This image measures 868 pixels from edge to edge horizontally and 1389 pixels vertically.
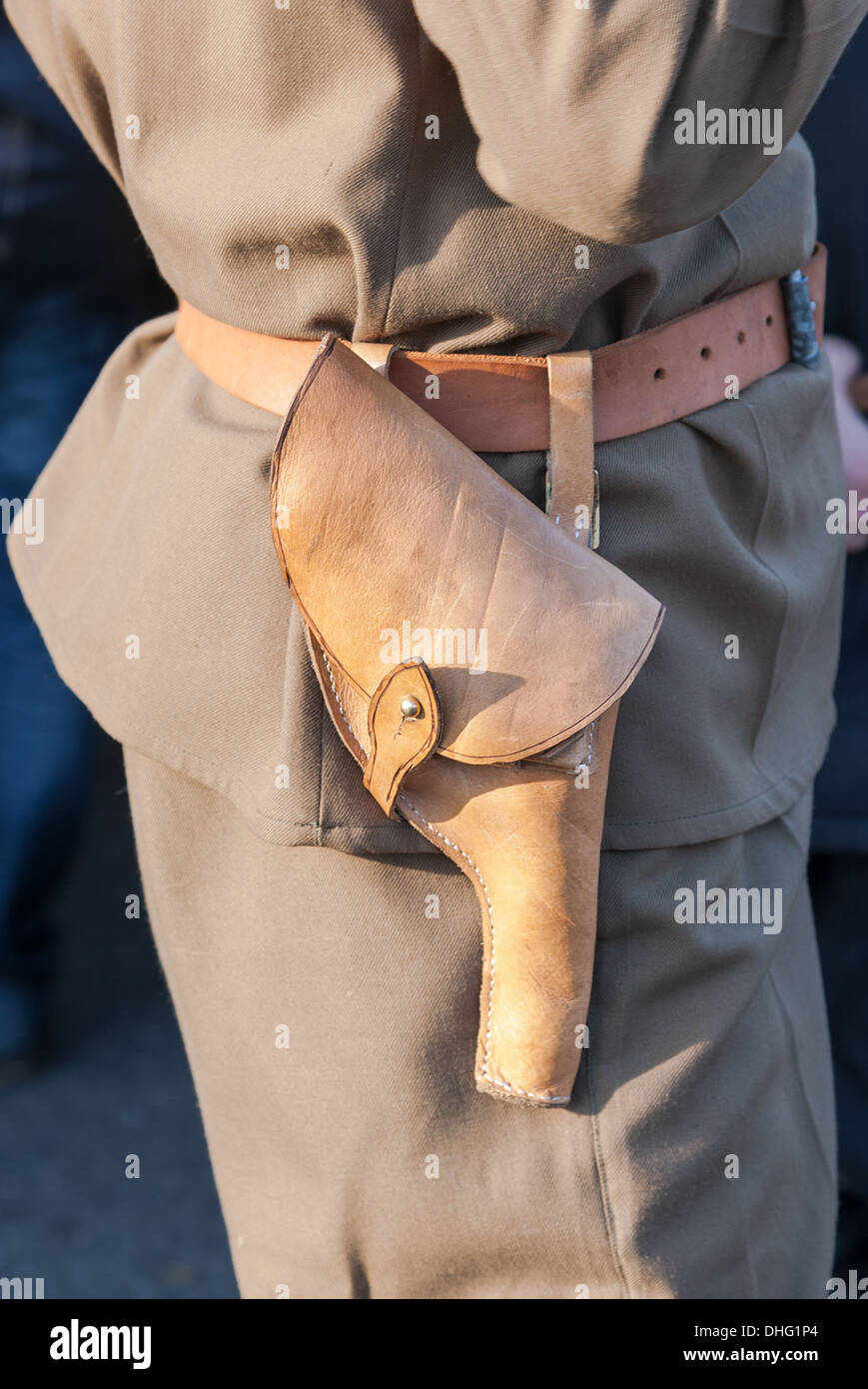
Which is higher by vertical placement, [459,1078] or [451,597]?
[451,597]

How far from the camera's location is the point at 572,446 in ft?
3.16

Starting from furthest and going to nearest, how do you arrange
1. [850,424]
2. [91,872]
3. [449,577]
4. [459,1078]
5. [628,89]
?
[91,872] < [850,424] < [459,1078] < [449,577] < [628,89]

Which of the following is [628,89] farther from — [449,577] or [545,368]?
[449,577]

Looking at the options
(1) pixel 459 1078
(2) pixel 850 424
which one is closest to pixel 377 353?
(1) pixel 459 1078

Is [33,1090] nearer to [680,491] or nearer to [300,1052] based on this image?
[300,1052]

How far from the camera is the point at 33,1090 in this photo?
8.46 ft

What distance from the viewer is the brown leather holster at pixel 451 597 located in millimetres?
903

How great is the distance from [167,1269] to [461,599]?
1.85m

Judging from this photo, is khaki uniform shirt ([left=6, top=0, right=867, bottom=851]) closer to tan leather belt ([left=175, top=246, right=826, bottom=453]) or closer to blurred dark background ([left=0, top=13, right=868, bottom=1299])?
tan leather belt ([left=175, top=246, right=826, bottom=453])

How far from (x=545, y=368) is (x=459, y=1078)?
2.03ft

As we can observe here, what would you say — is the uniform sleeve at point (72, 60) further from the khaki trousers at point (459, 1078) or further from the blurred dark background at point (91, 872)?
the blurred dark background at point (91, 872)

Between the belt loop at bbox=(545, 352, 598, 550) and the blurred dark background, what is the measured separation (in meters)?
0.99

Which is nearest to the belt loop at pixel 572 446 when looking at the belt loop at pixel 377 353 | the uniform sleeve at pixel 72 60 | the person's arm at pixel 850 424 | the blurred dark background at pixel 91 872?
the belt loop at pixel 377 353
